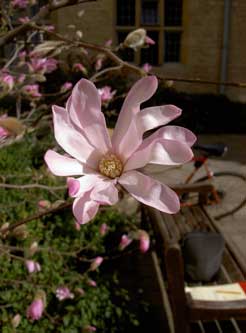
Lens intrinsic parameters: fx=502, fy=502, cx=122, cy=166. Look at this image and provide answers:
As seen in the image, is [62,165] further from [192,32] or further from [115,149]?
[192,32]

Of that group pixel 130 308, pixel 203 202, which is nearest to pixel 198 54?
pixel 203 202

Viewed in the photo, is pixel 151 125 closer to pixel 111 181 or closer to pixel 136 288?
pixel 111 181

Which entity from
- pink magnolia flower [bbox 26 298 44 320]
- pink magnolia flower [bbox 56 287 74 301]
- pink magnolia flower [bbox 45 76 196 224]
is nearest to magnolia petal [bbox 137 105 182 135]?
pink magnolia flower [bbox 45 76 196 224]

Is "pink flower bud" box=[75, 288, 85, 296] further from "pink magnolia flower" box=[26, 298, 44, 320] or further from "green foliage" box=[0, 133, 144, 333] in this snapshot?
"pink magnolia flower" box=[26, 298, 44, 320]

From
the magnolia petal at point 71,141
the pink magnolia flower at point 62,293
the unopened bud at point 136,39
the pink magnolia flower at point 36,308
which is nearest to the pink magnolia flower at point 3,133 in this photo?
the magnolia petal at point 71,141

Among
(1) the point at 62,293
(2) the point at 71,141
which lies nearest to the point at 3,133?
(2) the point at 71,141
